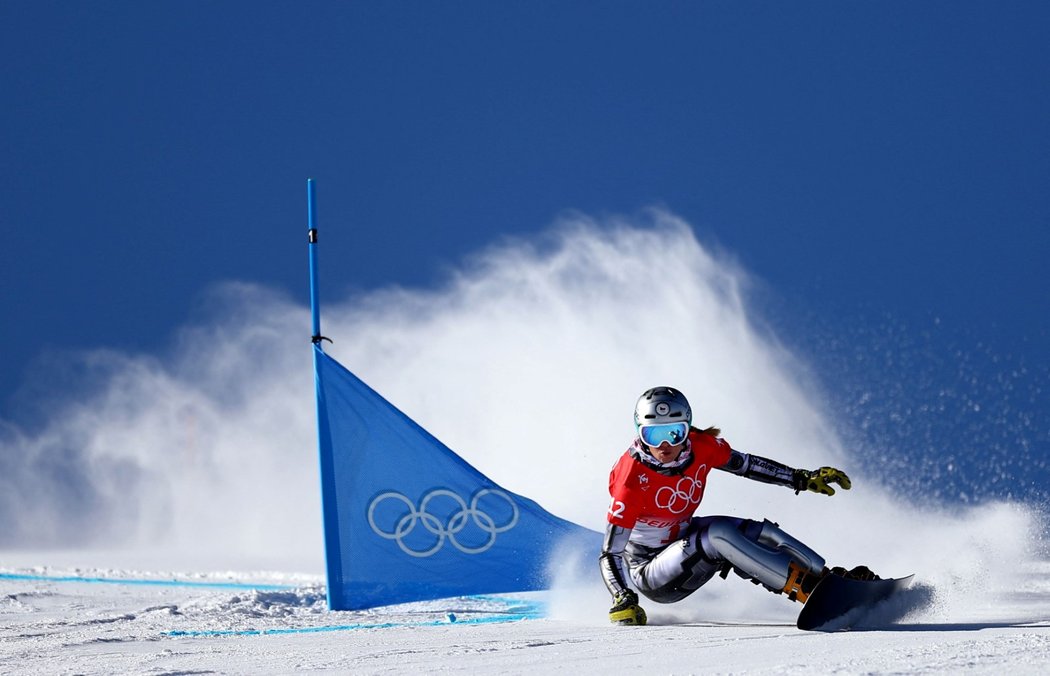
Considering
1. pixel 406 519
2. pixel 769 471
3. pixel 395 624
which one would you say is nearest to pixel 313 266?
pixel 406 519

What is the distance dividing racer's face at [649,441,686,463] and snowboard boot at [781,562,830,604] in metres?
0.73

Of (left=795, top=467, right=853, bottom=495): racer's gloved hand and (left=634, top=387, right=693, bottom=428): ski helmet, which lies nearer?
(left=634, top=387, right=693, bottom=428): ski helmet

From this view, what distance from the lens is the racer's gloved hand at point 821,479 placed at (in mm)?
5430

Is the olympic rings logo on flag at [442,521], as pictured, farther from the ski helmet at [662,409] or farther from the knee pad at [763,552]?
the knee pad at [763,552]

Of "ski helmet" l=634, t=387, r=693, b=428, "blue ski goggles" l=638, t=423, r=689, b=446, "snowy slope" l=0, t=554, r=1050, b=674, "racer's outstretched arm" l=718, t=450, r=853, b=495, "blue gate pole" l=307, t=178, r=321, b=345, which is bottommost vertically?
"snowy slope" l=0, t=554, r=1050, b=674

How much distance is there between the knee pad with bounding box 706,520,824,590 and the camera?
4.92m

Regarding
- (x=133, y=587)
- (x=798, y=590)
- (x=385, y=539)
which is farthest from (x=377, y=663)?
(x=133, y=587)

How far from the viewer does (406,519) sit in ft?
20.8

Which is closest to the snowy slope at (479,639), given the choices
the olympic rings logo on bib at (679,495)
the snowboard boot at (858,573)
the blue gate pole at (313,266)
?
the snowboard boot at (858,573)

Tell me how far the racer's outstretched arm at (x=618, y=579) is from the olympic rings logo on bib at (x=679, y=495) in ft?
0.68

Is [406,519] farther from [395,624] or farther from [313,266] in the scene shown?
[313,266]

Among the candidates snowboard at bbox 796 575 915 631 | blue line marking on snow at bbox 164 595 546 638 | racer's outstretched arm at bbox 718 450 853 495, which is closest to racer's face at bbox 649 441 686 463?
racer's outstretched arm at bbox 718 450 853 495

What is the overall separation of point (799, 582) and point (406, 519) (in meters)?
2.25

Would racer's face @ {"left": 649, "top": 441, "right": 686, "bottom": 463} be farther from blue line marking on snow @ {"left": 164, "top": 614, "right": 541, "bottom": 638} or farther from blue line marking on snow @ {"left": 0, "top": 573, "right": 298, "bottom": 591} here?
blue line marking on snow @ {"left": 0, "top": 573, "right": 298, "bottom": 591}
